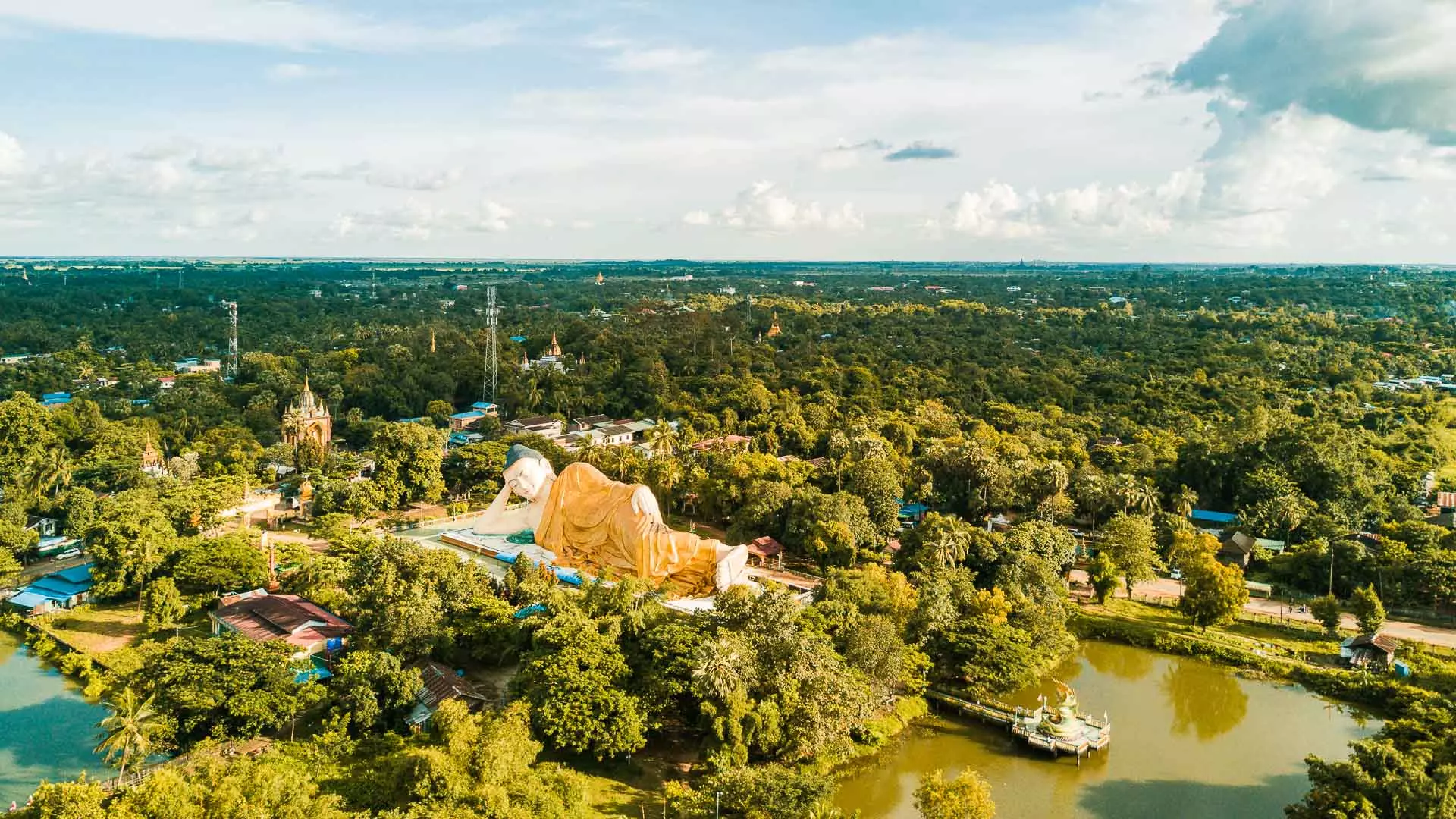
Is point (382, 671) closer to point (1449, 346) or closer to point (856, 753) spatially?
point (856, 753)

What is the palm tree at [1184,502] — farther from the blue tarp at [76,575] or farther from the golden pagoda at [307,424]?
the blue tarp at [76,575]

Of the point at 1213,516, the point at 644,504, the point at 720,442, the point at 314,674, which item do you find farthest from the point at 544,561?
the point at 1213,516

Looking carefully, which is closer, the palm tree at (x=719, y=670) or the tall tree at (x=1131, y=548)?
the palm tree at (x=719, y=670)

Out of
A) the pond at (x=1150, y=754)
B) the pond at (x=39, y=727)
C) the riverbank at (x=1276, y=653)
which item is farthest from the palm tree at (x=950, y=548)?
the pond at (x=39, y=727)

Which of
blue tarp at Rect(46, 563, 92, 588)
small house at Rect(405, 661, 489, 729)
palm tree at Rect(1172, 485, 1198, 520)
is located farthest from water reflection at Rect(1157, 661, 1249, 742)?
blue tarp at Rect(46, 563, 92, 588)

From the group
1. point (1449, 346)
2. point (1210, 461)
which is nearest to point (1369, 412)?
point (1210, 461)
